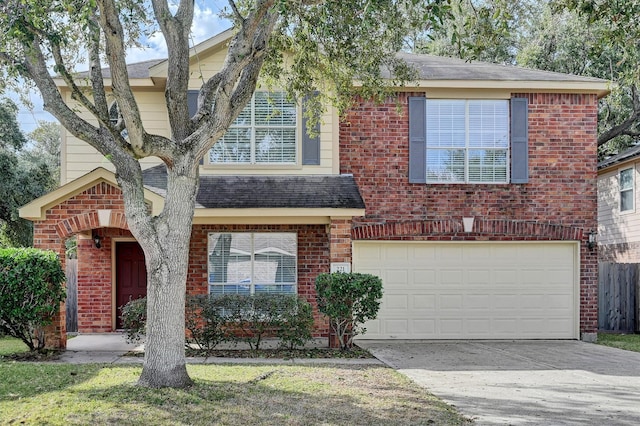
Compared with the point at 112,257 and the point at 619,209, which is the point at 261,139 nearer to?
the point at 112,257

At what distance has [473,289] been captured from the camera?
14047mm

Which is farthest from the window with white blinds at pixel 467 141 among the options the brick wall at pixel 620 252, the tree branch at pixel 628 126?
the tree branch at pixel 628 126

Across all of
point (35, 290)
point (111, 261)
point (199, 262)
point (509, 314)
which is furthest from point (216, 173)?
point (509, 314)

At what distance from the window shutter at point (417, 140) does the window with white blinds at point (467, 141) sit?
150mm

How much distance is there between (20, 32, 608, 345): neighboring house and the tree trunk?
5436 millimetres

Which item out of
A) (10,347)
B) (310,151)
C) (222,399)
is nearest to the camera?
(222,399)

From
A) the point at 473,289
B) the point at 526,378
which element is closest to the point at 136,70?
the point at 473,289

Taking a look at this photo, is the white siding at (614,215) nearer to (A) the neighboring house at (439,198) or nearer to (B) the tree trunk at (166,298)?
(A) the neighboring house at (439,198)

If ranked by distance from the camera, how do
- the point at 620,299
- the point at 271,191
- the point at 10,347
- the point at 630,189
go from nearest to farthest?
1. the point at 10,347
2. the point at 271,191
3. the point at 620,299
4. the point at 630,189

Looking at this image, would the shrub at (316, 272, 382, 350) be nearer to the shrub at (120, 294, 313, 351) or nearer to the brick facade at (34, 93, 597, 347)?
the shrub at (120, 294, 313, 351)

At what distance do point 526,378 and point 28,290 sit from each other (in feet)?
25.4

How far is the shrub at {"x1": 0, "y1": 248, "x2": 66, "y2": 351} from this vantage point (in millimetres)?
10688

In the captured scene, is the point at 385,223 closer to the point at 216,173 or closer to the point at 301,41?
the point at 216,173

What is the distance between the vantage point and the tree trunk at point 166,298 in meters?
7.93
